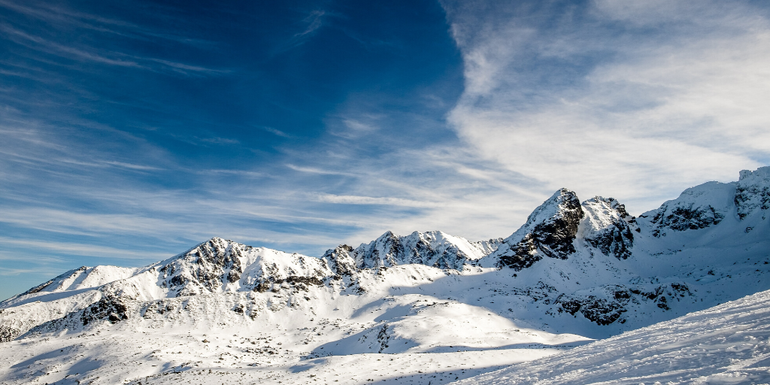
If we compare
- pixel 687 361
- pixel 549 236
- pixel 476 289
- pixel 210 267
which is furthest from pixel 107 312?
pixel 549 236

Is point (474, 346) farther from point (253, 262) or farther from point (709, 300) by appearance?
Answer: point (253, 262)

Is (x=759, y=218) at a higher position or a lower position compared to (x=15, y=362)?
higher

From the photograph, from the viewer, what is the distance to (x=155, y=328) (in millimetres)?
52625

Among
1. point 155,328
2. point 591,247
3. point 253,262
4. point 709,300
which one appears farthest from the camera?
point 253,262

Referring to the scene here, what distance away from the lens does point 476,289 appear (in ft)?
244

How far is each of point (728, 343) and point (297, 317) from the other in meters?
62.2

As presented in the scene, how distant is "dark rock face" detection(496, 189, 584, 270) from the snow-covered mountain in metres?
0.37

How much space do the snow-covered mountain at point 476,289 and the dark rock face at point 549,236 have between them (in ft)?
1.22

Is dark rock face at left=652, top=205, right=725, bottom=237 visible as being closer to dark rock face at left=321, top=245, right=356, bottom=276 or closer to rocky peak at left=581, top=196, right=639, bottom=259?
rocky peak at left=581, top=196, right=639, bottom=259

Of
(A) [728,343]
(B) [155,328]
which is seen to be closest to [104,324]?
(B) [155,328]

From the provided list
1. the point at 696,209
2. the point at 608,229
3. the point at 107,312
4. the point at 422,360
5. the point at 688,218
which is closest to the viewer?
the point at 422,360

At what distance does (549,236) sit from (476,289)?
117 feet

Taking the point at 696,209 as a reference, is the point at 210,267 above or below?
below

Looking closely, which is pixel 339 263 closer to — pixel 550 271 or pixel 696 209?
pixel 550 271
